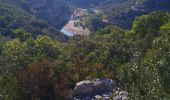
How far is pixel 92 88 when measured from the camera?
3241cm

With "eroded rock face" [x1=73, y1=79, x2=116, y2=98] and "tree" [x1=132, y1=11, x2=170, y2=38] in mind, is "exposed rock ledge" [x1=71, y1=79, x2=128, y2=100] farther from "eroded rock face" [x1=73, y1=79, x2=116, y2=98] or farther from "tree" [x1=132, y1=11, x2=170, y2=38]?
"tree" [x1=132, y1=11, x2=170, y2=38]

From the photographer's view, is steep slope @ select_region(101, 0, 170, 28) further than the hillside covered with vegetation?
Yes

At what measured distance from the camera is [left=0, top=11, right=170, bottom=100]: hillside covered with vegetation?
71.1 feet

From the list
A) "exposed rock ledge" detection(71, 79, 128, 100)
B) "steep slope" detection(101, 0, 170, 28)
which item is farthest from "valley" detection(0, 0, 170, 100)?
"steep slope" detection(101, 0, 170, 28)

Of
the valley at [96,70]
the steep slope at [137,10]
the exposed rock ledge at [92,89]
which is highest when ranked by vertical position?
the valley at [96,70]

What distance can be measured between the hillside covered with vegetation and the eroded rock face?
722 mm

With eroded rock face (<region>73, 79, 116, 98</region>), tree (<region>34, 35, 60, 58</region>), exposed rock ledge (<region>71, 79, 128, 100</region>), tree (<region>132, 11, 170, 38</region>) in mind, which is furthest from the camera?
tree (<region>132, 11, 170, 38</region>)

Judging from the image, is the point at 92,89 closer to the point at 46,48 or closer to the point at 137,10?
the point at 46,48

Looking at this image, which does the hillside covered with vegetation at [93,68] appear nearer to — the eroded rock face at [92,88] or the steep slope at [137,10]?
the eroded rock face at [92,88]

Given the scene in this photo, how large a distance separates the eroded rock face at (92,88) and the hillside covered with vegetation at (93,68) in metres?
0.72

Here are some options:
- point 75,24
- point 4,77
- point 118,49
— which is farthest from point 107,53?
point 75,24

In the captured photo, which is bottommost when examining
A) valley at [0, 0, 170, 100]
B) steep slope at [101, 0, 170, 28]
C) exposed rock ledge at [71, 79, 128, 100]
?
steep slope at [101, 0, 170, 28]

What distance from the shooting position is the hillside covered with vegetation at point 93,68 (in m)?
21.7

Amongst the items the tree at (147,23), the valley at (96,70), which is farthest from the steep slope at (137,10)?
the valley at (96,70)
